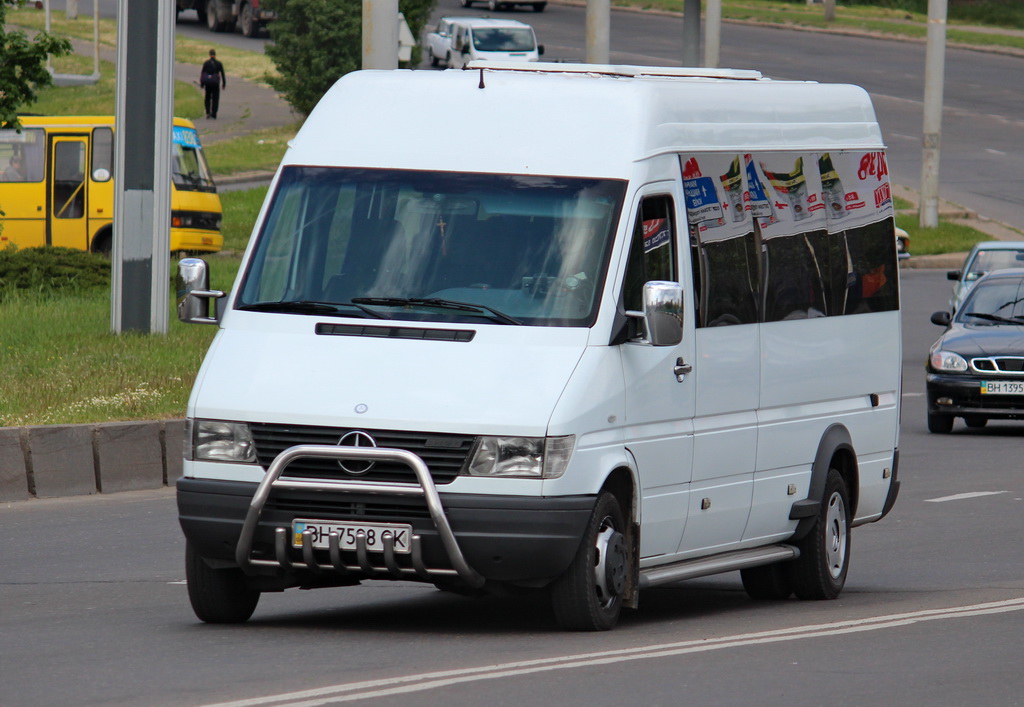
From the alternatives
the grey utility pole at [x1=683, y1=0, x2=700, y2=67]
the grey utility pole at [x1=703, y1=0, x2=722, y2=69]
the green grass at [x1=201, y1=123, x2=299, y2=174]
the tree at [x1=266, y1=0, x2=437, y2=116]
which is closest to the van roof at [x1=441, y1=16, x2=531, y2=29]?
the green grass at [x1=201, y1=123, x2=299, y2=174]

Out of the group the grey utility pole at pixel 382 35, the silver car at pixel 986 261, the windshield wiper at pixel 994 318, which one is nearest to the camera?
the grey utility pole at pixel 382 35

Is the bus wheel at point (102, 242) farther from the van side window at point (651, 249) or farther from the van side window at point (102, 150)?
the van side window at point (651, 249)

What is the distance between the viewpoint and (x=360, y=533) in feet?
24.9

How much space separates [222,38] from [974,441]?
5254 cm

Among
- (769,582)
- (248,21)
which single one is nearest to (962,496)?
(769,582)

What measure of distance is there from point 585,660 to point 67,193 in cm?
2515

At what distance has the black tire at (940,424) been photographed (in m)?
19.6

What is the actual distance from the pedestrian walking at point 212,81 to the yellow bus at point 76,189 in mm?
16850

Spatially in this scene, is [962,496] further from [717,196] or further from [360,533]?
[360,533]

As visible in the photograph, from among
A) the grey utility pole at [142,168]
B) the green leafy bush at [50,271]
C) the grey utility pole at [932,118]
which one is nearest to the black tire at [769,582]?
the grey utility pole at [142,168]

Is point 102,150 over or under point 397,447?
under

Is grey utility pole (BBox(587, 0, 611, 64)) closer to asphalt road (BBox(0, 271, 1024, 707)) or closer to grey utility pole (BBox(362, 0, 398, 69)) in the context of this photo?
grey utility pole (BBox(362, 0, 398, 69))

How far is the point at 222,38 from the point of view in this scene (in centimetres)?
6812

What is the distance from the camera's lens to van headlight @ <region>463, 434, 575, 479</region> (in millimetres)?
7535
